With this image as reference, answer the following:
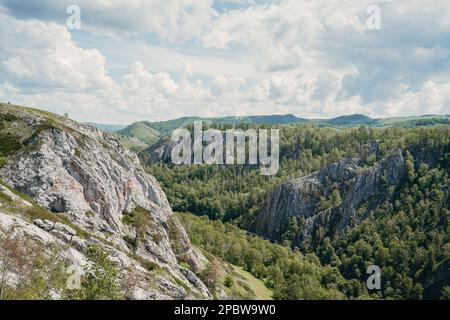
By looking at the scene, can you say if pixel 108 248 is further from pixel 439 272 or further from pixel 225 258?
pixel 439 272

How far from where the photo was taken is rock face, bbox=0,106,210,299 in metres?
87.0

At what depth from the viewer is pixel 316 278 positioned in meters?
180

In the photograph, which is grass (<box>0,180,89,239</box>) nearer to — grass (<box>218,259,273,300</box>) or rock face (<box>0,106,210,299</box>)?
rock face (<box>0,106,210,299</box>)

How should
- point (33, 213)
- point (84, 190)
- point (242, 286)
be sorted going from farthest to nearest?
point (242, 286) < point (84, 190) < point (33, 213)

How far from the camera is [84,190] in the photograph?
322 feet

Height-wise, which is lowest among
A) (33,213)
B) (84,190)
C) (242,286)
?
(242,286)

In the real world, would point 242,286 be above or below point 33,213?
below

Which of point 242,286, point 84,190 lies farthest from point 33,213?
point 242,286

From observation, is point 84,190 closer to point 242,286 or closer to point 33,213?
point 33,213

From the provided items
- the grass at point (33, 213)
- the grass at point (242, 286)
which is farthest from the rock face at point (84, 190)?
the grass at point (242, 286)

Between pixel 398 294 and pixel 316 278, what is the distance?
32.8 meters

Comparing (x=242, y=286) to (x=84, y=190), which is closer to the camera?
(x=84, y=190)

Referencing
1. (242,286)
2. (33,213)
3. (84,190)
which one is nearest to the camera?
(33,213)
